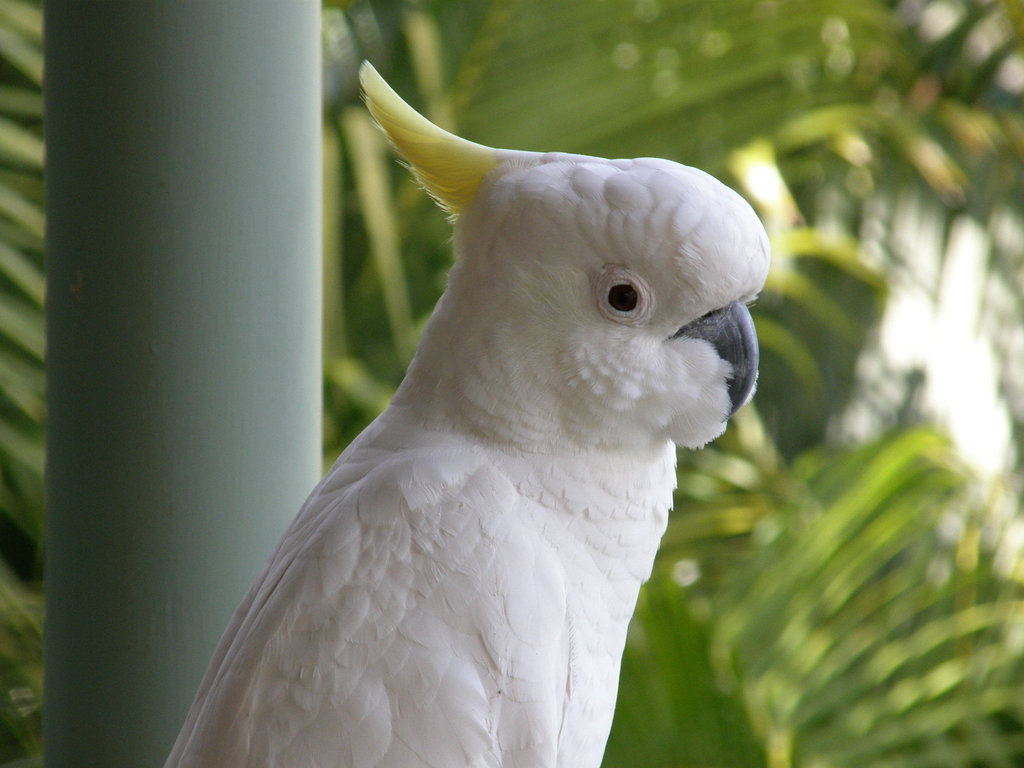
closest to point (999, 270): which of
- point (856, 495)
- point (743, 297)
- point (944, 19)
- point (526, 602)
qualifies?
point (944, 19)

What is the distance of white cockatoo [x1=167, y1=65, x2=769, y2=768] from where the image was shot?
0.58 metres

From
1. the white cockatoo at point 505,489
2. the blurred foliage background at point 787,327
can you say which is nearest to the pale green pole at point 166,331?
the white cockatoo at point 505,489

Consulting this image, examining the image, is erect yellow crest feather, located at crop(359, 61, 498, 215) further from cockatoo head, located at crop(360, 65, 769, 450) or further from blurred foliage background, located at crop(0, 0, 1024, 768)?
blurred foliage background, located at crop(0, 0, 1024, 768)

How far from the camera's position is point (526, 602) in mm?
591

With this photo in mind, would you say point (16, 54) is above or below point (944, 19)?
below

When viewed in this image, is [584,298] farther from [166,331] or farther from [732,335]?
[166,331]

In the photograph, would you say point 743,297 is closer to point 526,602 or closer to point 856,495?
point 526,602

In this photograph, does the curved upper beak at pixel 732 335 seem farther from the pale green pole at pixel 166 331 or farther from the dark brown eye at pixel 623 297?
the pale green pole at pixel 166 331

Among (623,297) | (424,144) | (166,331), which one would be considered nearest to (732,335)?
(623,297)

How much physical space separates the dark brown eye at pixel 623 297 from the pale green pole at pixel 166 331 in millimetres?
234

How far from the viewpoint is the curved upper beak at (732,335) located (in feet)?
2.08

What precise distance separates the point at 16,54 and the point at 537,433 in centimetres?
108

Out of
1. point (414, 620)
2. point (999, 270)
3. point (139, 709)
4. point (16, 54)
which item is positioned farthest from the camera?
point (999, 270)

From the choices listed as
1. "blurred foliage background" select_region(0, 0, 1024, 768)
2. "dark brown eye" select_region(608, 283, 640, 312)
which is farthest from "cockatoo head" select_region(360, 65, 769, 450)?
"blurred foliage background" select_region(0, 0, 1024, 768)
